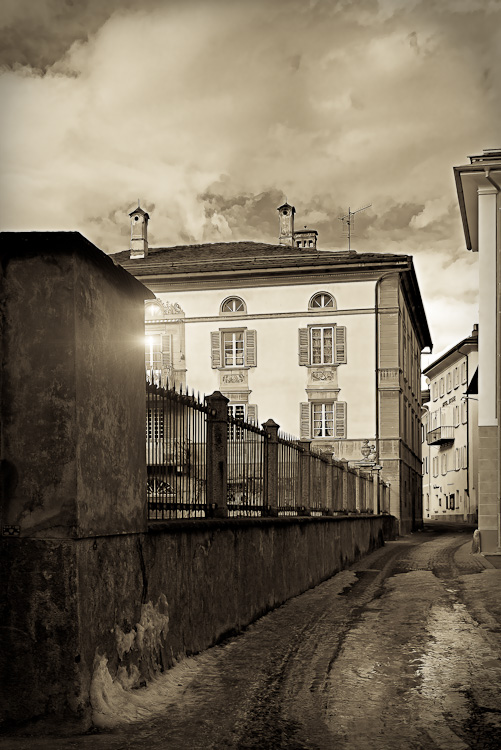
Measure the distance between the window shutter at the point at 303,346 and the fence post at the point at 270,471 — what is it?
28769 mm

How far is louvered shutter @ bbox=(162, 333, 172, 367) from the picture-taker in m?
41.8

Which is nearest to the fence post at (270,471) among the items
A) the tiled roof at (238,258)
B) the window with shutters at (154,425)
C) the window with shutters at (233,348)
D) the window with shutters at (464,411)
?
the window with shutters at (154,425)

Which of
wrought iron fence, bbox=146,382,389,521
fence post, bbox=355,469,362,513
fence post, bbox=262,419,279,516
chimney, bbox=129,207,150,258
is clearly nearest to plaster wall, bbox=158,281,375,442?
chimney, bbox=129,207,150,258

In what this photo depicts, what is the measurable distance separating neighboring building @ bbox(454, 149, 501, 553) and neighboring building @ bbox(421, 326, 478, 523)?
109ft

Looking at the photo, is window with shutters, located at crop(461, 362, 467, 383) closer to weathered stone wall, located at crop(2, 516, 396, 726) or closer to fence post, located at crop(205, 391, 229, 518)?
fence post, located at crop(205, 391, 229, 518)

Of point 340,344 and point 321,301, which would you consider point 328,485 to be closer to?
point 340,344

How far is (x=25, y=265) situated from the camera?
18.5 feet

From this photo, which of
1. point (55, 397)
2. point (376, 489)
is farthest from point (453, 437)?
point (55, 397)

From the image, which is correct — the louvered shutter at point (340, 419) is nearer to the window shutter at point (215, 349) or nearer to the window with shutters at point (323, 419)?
the window with shutters at point (323, 419)

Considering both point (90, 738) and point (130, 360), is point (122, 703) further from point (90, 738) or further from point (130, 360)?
point (130, 360)

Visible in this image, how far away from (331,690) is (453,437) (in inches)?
2313

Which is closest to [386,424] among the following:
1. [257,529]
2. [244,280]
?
[244,280]

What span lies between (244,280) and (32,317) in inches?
1418

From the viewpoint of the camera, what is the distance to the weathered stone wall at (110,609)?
5281mm
